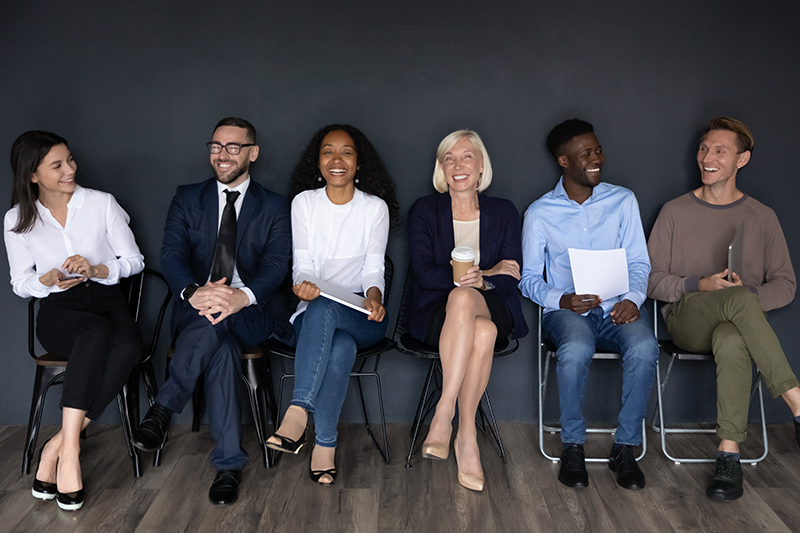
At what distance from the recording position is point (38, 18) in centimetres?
330

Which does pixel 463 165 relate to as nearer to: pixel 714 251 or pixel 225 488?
pixel 714 251

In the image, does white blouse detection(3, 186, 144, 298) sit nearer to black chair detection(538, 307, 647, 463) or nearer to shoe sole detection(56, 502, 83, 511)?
shoe sole detection(56, 502, 83, 511)

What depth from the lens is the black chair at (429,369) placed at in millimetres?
2934

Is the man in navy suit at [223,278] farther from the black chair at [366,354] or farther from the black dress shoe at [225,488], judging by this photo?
the black chair at [366,354]

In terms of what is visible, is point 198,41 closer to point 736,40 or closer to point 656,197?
point 656,197

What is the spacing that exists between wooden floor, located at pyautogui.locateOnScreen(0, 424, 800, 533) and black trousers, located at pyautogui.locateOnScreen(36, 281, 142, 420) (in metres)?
0.44

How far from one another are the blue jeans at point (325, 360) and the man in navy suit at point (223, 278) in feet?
1.01

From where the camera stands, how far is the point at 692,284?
3107mm

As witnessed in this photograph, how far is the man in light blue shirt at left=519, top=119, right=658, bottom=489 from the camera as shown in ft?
9.43

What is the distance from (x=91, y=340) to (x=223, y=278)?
65 cm

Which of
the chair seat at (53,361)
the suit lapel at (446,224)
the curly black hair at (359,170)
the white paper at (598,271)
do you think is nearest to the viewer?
the chair seat at (53,361)

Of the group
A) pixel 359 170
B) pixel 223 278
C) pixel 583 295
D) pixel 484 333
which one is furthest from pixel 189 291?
pixel 583 295

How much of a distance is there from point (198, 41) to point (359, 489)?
2.56 metres

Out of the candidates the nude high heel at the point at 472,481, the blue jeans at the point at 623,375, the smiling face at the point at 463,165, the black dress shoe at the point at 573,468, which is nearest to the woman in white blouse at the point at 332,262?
the smiling face at the point at 463,165
